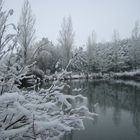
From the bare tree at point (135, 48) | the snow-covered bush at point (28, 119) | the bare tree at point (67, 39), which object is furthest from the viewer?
the bare tree at point (135, 48)

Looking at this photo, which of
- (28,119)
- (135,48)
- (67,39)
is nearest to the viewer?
(28,119)

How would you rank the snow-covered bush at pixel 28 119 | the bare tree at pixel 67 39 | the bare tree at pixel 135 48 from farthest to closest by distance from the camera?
1. the bare tree at pixel 135 48
2. the bare tree at pixel 67 39
3. the snow-covered bush at pixel 28 119

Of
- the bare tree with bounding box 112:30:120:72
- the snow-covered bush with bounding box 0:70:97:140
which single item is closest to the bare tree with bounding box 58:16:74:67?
the bare tree with bounding box 112:30:120:72

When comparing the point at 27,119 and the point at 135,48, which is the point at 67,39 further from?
the point at 27,119

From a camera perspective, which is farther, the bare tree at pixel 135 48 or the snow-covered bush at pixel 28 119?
the bare tree at pixel 135 48

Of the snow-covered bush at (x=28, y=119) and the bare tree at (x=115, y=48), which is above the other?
the bare tree at (x=115, y=48)

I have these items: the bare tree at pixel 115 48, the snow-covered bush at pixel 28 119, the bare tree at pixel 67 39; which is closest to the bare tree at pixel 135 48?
the bare tree at pixel 115 48

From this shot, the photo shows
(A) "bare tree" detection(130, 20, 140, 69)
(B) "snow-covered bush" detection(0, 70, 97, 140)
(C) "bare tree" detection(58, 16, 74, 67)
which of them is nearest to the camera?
(B) "snow-covered bush" detection(0, 70, 97, 140)

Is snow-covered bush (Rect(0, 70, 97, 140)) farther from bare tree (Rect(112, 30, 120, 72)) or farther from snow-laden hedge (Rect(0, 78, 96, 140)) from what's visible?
bare tree (Rect(112, 30, 120, 72))

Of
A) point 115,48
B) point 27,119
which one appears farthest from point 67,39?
point 27,119

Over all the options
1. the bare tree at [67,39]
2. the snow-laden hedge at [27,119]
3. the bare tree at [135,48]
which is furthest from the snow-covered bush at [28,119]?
the bare tree at [135,48]

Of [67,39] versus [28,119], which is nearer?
[28,119]

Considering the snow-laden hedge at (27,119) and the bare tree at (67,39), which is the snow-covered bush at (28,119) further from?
the bare tree at (67,39)

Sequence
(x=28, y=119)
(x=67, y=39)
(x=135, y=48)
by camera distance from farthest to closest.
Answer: (x=135, y=48)
(x=67, y=39)
(x=28, y=119)
